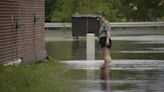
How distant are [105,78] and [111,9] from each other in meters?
43.5

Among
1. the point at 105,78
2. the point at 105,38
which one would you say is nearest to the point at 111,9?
the point at 105,38

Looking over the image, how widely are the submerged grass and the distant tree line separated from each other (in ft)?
105

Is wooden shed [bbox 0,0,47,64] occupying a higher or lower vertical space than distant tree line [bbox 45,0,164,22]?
higher

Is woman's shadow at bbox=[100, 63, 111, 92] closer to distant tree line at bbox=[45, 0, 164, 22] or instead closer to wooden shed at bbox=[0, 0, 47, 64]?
wooden shed at bbox=[0, 0, 47, 64]

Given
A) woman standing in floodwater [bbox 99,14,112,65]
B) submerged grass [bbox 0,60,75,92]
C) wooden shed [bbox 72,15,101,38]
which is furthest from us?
wooden shed [bbox 72,15,101,38]

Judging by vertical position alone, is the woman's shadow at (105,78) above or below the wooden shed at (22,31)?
below

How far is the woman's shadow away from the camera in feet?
46.9

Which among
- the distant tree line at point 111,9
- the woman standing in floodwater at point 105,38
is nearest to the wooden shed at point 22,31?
the woman standing in floodwater at point 105,38

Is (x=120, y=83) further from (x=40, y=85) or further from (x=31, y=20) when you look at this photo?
(x=31, y=20)

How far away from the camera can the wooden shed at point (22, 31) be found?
17156mm

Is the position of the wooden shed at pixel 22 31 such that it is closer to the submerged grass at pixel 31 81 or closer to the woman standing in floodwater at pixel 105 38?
the submerged grass at pixel 31 81

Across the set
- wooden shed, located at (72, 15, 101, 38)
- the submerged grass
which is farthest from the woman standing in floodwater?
wooden shed, located at (72, 15, 101, 38)

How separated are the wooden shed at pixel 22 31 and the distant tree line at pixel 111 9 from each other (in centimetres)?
2652

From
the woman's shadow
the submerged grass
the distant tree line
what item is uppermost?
the submerged grass
